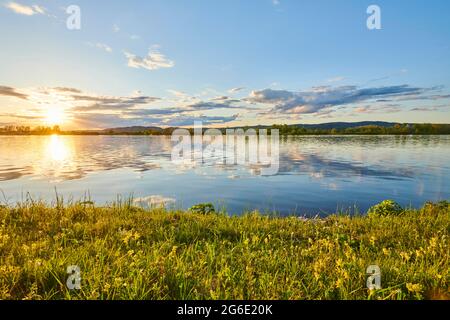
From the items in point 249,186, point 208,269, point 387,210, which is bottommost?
point 249,186

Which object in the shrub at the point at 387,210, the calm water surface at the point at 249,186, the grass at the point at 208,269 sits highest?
the grass at the point at 208,269

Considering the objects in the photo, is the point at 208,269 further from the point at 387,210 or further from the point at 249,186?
the point at 249,186

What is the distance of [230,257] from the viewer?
5.55 m

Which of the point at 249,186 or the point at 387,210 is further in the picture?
the point at 249,186

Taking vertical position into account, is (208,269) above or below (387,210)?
above

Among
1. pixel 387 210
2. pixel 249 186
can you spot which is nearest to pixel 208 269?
pixel 387 210

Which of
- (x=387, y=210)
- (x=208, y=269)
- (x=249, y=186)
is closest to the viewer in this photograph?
(x=208, y=269)

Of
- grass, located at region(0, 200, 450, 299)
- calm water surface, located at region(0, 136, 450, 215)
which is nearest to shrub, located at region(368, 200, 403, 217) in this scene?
grass, located at region(0, 200, 450, 299)

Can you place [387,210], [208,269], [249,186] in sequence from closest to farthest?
[208,269] → [387,210] → [249,186]

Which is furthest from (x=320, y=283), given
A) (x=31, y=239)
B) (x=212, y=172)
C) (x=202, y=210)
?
(x=212, y=172)

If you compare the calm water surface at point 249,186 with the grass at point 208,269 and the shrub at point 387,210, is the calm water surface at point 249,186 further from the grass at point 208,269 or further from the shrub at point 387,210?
the grass at point 208,269

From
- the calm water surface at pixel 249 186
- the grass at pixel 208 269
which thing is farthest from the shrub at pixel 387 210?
the calm water surface at pixel 249 186

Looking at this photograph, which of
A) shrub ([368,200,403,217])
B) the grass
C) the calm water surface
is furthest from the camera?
the calm water surface

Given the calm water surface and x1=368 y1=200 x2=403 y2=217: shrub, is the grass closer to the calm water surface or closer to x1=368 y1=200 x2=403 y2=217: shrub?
x1=368 y1=200 x2=403 y2=217: shrub
